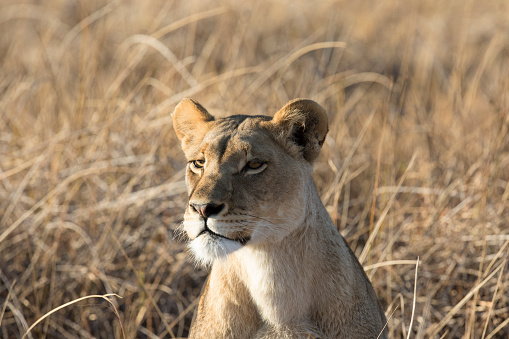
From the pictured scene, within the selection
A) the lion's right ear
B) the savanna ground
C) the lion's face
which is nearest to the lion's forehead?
the lion's face

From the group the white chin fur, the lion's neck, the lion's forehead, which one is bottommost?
the lion's neck

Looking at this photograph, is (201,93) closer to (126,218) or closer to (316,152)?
(126,218)

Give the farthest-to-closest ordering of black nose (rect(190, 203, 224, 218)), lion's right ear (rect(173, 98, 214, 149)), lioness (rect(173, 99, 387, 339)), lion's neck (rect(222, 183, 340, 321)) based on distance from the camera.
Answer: lion's right ear (rect(173, 98, 214, 149)) → lion's neck (rect(222, 183, 340, 321)) → lioness (rect(173, 99, 387, 339)) → black nose (rect(190, 203, 224, 218))

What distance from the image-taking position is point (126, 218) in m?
4.97

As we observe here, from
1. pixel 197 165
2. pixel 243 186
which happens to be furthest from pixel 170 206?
pixel 243 186

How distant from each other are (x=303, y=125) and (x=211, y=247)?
773mm

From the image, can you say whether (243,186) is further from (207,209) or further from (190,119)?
(190,119)

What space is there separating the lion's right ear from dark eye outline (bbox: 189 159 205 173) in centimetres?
28

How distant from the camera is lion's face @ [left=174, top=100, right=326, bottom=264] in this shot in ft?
8.54

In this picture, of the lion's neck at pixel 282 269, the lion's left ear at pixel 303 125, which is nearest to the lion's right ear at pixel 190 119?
the lion's left ear at pixel 303 125

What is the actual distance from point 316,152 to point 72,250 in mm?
2546

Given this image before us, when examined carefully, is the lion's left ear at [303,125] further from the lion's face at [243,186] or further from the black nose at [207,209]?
the black nose at [207,209]

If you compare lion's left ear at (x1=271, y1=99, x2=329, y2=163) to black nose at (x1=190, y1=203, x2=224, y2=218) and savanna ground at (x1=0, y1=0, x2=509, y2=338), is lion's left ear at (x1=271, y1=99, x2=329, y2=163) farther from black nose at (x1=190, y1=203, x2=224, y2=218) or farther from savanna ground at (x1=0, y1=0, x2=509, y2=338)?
savanna ground at (x1=0, y1=0, x2=509, y2=338)

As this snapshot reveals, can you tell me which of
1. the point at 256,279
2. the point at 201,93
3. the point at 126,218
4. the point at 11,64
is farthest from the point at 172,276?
the point at 11,64
